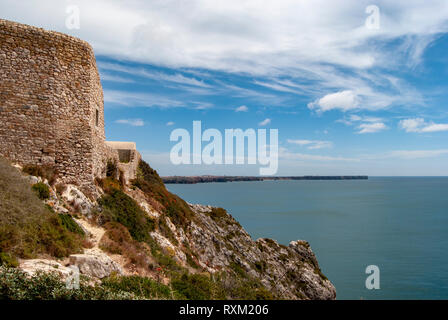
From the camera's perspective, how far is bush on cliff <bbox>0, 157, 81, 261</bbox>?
8.64m

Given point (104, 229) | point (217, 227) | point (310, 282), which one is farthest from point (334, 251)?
point (104, 229)

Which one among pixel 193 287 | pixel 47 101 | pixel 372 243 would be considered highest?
pixel 47 101

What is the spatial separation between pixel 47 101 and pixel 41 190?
411 cm

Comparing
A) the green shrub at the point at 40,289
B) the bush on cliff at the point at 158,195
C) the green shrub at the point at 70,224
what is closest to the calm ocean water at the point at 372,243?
the bush on cliff at the point at 158,195

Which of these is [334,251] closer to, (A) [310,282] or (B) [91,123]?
(A) [310,282]

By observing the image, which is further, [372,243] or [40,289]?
[372,243]

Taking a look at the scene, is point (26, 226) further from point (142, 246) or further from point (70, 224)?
point (142, 246)

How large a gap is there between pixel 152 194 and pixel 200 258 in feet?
20.6

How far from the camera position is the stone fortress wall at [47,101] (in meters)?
13.0

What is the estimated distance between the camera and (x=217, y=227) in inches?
1441

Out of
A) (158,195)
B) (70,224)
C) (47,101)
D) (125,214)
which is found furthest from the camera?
(158,195)

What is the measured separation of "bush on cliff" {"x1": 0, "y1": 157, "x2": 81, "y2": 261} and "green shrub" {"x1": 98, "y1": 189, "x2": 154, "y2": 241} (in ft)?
13.3

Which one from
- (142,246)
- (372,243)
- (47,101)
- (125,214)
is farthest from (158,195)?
(372,243)

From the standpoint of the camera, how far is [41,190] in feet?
38.9
